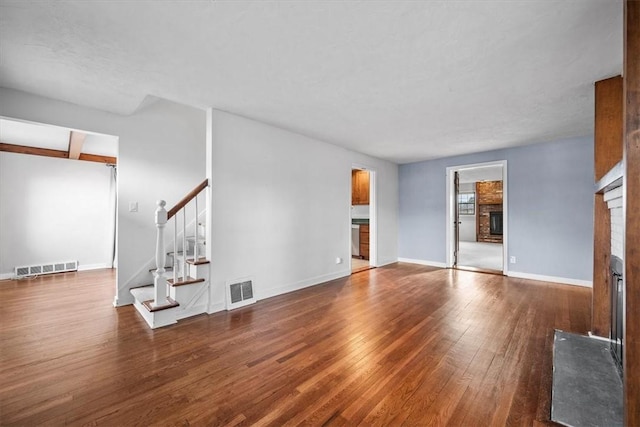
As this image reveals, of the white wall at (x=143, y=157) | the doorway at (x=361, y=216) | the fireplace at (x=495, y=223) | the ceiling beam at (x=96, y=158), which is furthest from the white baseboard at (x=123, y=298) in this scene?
the fireplace at (x=495, y=223)

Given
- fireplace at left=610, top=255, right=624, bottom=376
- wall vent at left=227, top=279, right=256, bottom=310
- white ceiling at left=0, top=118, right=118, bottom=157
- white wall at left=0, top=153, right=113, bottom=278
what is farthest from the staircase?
fireplace at left=610, top=255, right=624, bottom=376

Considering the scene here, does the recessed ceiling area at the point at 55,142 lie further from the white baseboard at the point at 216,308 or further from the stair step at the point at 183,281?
the white baseboard at the point at 216,308

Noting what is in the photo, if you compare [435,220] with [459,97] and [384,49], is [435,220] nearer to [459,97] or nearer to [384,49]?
[459,97]

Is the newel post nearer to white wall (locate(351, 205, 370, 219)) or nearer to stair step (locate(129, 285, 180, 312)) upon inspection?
stair step (locate(129, 285, 180, 312))

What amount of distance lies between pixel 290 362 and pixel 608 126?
3.35m

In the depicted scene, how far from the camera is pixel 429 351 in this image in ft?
7.09

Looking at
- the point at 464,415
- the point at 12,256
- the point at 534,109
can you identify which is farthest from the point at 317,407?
the point at 12,256

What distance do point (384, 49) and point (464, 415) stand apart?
2.45 m

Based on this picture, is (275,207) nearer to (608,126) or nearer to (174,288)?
(174,288)

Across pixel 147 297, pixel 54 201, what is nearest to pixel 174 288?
pixel 147 297

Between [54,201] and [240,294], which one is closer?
[240,294]

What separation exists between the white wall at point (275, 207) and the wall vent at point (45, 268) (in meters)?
4.17

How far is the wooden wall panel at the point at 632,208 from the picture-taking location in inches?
41.6

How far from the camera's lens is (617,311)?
1.97 m
